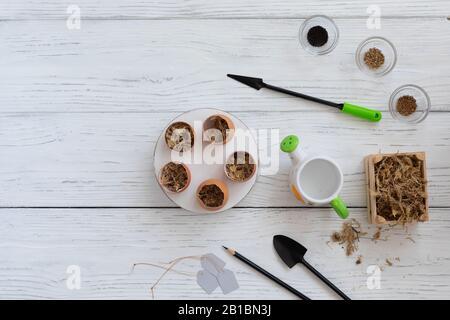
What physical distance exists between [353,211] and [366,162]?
14cm

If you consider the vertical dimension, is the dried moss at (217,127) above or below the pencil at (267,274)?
above

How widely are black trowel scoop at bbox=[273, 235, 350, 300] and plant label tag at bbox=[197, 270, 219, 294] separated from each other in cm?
19

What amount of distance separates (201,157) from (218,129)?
0.29ft

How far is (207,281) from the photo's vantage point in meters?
1.36

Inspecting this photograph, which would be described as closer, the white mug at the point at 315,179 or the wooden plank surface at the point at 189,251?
the white mug at the point at 315,179

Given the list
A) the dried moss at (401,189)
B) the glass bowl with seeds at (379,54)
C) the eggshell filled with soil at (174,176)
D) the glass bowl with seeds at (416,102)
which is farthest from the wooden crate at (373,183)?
the eggshell filled with soil at (174,176)

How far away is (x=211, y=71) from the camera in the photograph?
1.38 metres

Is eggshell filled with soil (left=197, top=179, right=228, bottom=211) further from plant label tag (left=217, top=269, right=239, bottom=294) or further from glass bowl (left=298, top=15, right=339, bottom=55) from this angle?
glass bowl (left=298, top=15, right=339, bottom=55)

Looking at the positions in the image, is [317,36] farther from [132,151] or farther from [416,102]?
[132,151]

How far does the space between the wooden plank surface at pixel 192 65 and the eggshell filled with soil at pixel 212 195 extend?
0.74ft

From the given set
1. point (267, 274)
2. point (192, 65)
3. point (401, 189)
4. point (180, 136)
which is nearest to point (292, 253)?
point (267, 274)

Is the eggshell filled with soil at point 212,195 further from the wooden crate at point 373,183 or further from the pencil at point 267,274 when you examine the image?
the wooden crate at point 373,183

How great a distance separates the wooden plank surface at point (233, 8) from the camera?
4.52 ft

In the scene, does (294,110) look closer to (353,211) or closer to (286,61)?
(286,61)
